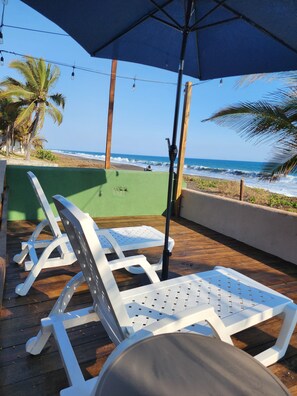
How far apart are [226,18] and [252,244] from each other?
9.50ft

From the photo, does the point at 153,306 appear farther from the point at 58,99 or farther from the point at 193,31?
the point at 58,99

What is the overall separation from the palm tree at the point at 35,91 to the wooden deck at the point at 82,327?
15.9m

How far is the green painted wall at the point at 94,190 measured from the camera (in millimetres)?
4287

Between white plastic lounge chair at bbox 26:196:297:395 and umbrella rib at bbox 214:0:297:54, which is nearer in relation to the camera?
white plastic lounge chair at bbox 26:196:297:395

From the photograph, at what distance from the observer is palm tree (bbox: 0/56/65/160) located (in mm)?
16562

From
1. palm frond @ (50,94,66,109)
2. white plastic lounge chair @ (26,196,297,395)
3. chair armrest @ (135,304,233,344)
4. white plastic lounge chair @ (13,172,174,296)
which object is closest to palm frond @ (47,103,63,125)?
palm frond @ (50,94,66,109)

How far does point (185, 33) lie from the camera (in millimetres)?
2129

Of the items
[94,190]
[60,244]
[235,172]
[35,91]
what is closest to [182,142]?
[94,190]

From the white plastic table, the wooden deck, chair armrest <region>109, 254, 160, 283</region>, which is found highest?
the white plastic table

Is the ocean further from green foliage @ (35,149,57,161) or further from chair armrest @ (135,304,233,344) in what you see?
green foliage @ (35,149,57,161)

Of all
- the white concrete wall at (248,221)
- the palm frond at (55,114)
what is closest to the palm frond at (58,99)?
the palm frond at (55,114)

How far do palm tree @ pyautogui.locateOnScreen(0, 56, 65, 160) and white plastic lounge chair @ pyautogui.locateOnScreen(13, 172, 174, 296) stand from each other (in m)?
16.9

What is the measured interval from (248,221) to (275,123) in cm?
151

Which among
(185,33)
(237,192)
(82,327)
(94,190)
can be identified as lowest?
(82,327)
